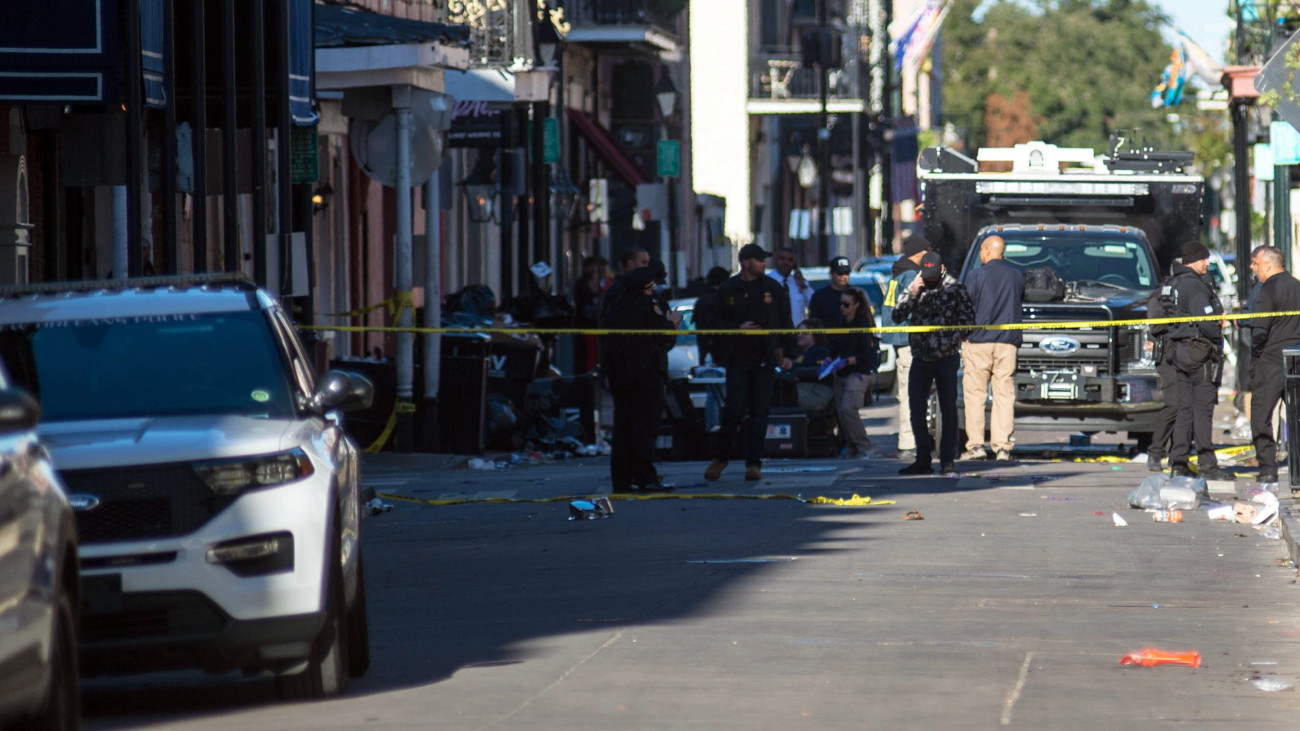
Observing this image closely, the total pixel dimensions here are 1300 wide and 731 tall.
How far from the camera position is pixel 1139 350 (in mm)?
21141

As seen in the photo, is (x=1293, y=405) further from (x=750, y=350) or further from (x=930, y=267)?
(x=750, y=350)

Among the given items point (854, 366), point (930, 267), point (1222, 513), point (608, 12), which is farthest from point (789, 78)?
point (1222, 513)

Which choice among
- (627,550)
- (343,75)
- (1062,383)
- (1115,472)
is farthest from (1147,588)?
(343,75)

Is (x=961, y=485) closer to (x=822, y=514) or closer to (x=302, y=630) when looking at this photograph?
(x=822, y=514)

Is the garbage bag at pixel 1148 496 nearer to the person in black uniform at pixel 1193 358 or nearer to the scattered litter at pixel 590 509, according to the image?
the person in black uniform at pixel 1193 358

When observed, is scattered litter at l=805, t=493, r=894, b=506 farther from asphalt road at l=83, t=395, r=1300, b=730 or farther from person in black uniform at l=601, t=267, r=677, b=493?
person in black uniform at l=601, t=267, r=677, b=493

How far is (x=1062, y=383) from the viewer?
21141 mm

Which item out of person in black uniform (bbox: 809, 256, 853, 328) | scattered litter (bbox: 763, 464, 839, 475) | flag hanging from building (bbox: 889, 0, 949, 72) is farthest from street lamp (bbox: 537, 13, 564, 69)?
flag hanging from building (bbox: 889, 0, 949, 72)

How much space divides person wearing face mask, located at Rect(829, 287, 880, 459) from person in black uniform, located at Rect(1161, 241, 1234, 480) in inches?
174

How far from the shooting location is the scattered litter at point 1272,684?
30.3ft

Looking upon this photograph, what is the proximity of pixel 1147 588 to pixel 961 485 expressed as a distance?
19.9ft

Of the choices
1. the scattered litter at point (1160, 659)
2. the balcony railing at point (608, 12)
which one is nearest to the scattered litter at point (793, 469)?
the scattered litter at point (1160, 659)

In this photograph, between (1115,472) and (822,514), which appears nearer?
(822,514)

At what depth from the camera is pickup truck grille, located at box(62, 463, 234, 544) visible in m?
8.30
